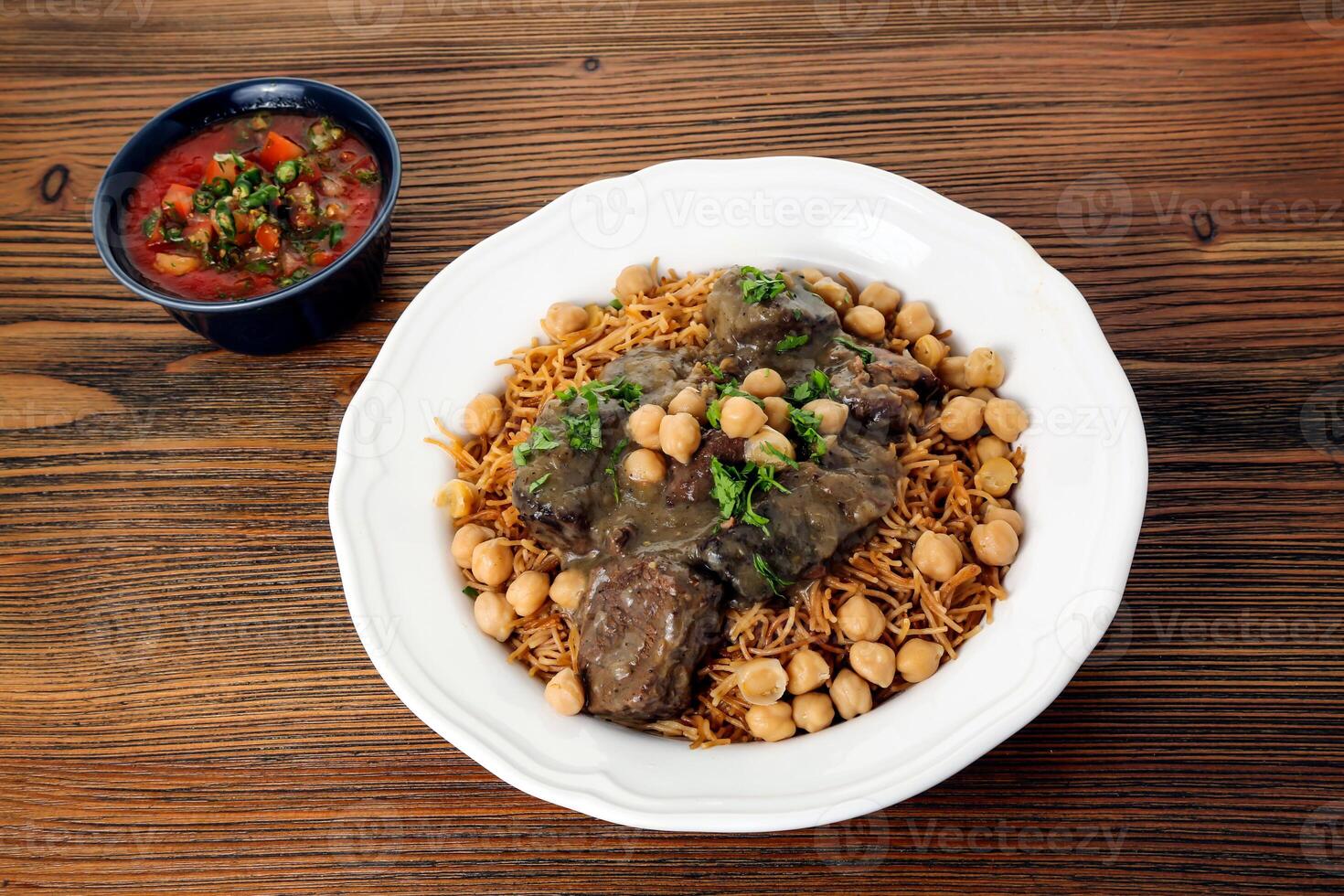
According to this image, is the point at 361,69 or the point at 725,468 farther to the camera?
the point at 361,69

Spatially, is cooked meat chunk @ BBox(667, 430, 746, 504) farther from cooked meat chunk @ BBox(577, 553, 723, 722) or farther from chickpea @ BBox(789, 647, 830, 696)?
chickpea @ BBox(789, 647, 830, 696)

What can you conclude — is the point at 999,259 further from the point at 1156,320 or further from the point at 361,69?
the point at 361,69

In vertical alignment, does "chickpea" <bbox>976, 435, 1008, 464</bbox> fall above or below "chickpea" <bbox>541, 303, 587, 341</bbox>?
above

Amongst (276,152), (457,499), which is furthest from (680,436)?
(276,152)

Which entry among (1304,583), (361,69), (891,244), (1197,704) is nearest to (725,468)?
(891,244)

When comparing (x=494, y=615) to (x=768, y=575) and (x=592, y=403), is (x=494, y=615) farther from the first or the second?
(x=768, y=575)

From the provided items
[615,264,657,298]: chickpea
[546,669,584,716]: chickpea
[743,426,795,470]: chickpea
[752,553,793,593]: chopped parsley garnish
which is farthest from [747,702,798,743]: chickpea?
[615,264,657,298]: chickpea
